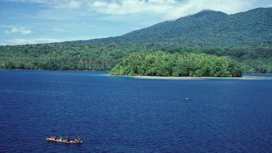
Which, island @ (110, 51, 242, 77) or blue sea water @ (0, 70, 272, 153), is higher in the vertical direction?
island @ (110, 51, 242, 77)

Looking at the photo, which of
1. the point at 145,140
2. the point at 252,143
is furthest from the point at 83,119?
the point at 252,143

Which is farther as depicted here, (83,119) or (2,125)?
(83,119)

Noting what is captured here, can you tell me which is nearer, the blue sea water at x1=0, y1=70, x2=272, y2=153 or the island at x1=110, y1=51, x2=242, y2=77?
the blue sea water at x1=0, y1=70, x2=272, y2=153

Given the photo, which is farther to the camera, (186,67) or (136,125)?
(186,67)

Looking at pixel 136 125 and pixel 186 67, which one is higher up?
pixel 186 67

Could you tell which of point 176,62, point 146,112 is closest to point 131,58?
point 176,62

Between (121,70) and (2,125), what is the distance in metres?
135

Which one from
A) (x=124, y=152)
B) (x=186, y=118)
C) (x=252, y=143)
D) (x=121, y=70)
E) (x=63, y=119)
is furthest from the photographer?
(x=121, y=70)

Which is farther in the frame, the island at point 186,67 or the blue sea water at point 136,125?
the island at point 186,67

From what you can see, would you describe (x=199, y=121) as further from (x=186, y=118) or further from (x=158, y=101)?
(x=158, y=101)

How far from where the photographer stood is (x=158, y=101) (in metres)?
79.1

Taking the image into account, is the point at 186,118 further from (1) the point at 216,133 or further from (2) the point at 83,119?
(2) the point at 83,119

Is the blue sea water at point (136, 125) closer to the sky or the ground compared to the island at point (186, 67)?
closer to the ground

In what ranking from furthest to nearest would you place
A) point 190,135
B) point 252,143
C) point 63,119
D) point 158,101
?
point 158,101, point 63,119, point 190,135, point 252,143
